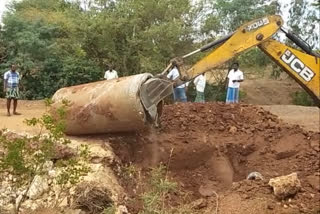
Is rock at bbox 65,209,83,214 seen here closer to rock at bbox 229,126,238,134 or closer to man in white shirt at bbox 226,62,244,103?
rock at bbox 229,126,238,134

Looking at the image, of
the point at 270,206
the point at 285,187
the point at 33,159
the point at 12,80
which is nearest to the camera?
the point at 33,159

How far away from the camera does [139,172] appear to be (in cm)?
931

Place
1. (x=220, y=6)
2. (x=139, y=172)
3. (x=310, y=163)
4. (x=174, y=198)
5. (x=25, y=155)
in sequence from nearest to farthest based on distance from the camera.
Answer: (x=25, y=155), (x=174, y=198), (x=139, y=172), (x=310, y=163), (x=220, y=6)

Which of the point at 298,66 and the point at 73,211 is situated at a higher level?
the point at 298,66

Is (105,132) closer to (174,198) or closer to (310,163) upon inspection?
(174,198)

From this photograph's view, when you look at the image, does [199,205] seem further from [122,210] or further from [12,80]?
[12,80]

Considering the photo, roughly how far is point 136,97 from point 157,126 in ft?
4.96

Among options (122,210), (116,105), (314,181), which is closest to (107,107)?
(116,105)

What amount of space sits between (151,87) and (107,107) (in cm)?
72

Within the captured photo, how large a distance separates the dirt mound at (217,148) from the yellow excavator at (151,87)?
1.85 feet

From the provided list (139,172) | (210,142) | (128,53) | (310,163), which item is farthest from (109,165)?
(128,53)

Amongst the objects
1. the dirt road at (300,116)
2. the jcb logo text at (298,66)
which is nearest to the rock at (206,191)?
the jcb logo text at (298,66)

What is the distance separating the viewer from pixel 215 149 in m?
10.5

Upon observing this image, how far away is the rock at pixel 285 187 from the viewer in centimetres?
802
